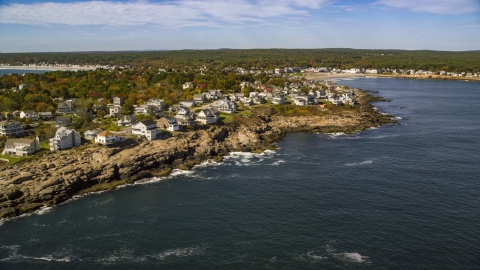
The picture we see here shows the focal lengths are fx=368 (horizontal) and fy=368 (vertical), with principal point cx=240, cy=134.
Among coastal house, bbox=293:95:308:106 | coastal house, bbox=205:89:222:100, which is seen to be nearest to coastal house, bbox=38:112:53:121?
coastal house, bbox=205:89:222:100

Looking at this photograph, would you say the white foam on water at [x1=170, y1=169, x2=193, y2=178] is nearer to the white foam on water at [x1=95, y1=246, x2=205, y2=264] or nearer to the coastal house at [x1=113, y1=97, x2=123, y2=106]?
the white foam on water at [x1=95, y1=246, x2=205, y2=264]

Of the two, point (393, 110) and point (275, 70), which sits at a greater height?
point (275, 70)

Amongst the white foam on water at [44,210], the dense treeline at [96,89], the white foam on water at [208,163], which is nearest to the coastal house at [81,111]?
the dense treeline at [96,89]

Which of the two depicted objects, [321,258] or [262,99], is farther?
[262,99]

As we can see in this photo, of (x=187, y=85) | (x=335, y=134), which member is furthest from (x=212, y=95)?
(x=335, y=134)

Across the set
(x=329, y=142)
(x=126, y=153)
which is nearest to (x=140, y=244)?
(x=126, y=153)

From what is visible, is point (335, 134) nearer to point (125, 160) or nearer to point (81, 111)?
point (125, 160)

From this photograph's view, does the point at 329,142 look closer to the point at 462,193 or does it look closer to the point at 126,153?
the point at 462,193

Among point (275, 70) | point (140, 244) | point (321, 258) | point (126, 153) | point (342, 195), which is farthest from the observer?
point (275, 70)
